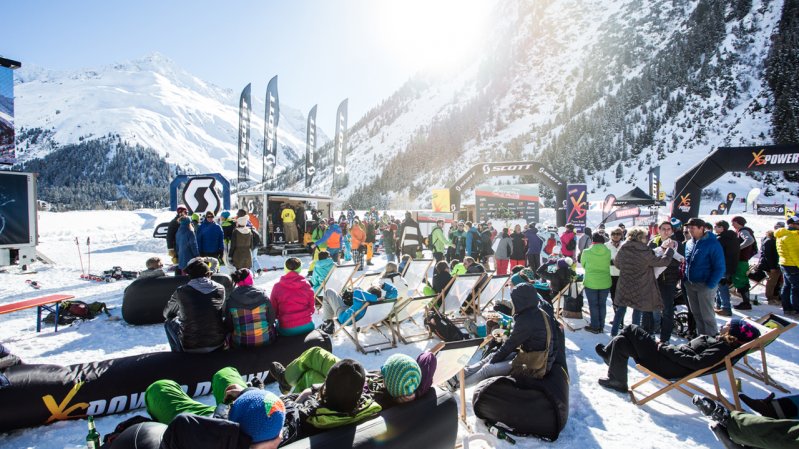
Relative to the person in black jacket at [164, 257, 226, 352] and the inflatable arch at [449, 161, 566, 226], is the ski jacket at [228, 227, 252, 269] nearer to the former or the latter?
the person in black jacket at [164, 257, 226, 352]

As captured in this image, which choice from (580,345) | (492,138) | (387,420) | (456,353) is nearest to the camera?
(387,420)

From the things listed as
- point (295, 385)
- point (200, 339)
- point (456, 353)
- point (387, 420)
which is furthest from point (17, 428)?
point (456, 353)

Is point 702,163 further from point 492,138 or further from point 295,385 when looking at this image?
point 492,138

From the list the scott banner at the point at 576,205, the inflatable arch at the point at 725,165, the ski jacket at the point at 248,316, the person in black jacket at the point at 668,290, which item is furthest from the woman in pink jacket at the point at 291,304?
the scott banner at the point at 576,205

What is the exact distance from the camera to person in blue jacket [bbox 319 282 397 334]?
5051 millimetres

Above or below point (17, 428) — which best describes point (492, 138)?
above

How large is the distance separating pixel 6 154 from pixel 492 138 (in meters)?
57.5

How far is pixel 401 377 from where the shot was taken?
7.68 feet

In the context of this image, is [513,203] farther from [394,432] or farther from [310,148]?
[394,432]

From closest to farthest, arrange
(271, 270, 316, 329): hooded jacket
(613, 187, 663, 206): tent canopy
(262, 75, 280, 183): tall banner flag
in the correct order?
(271, 270, 316, 329): hooded jacket → (613, 187, 663, 206): tent canopy → (262, 75, 280, 183): tall banner flag

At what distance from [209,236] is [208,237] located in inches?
1.0

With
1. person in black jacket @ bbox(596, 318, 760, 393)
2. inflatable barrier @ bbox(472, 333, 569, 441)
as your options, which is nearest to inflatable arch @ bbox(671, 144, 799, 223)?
person in black jacket @ bbox(596, 318, 760, 393)

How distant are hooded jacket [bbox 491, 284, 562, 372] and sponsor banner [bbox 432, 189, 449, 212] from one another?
535 inches

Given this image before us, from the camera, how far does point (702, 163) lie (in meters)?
11.0
